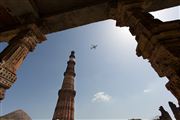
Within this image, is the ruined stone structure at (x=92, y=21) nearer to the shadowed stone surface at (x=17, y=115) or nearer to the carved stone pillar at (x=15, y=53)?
the carved stone pillar at (x=15, y=53)

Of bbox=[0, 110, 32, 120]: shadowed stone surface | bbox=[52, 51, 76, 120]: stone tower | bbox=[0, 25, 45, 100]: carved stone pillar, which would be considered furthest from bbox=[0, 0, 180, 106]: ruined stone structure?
bbox=[0, 110, 32, 120]: shadowed stone surface

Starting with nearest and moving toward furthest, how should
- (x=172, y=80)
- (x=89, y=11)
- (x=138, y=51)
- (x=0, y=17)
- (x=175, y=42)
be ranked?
(x=172, y=80) < (x=175, y=42) < (x=138, y=51) < (x=89, y=11) < (x=0, y=17)

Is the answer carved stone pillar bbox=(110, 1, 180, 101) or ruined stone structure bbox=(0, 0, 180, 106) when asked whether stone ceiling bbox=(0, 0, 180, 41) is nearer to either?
ruined stone structure bbox=(0, 0, 180, 106)

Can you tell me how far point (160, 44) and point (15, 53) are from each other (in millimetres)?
3038

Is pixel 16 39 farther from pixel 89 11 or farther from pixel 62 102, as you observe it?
pixel 62 102

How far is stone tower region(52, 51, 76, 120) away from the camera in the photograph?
2237 centimetres

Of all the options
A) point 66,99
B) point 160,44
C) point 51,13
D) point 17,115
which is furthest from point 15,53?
point 17,115

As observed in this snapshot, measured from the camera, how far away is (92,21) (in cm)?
471

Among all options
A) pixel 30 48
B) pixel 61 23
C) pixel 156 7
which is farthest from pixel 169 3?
pixel 30 48

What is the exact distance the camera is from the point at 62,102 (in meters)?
23.2

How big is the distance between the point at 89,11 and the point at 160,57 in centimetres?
236

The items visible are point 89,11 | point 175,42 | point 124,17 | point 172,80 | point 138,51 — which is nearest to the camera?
point 172,80

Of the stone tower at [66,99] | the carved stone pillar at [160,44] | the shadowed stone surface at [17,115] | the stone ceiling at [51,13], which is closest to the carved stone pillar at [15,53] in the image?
the stone ceiling at [51,13]

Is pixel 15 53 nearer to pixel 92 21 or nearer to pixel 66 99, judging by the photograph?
pixel 92 21
